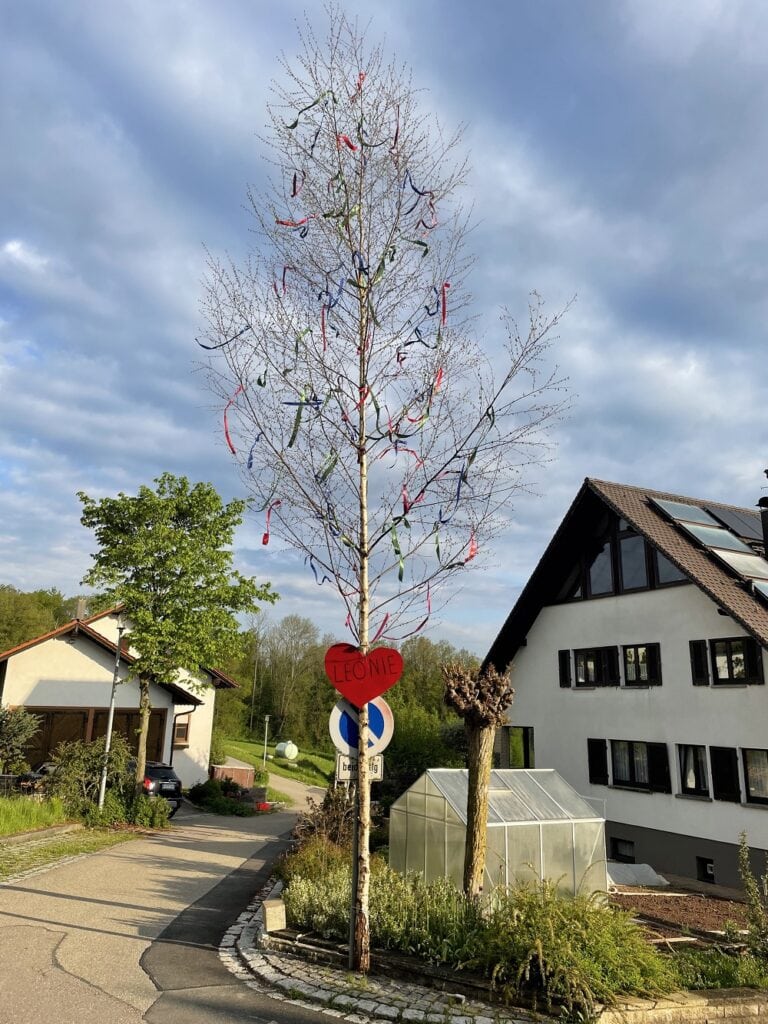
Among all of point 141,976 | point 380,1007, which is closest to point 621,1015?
point 380,1007

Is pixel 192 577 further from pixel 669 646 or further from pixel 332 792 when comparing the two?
pixel 669 646

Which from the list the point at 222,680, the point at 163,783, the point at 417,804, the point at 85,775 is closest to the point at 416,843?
the point at 417,804

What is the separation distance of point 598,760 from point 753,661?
19.3 ft

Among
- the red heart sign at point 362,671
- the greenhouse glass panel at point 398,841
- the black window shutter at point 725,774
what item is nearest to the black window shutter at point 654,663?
the black window shutter at point 725,774

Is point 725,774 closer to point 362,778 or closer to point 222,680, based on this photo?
point 362,778

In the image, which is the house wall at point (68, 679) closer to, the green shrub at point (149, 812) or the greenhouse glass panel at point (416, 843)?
the green shrub at point (149, 812)

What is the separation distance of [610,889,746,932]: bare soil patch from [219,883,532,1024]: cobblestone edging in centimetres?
458

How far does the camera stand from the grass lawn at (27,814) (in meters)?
16.9

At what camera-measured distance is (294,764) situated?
2179 inches

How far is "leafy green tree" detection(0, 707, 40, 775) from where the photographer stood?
23750 millimetres

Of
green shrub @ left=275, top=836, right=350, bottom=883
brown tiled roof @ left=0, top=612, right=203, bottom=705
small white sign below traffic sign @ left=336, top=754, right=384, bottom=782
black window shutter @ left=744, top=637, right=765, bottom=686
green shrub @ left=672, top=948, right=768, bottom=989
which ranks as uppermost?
brown tiled roof @ left=0, top=612, right=203, bottom=705

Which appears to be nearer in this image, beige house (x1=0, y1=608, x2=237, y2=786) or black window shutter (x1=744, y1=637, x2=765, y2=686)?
black window shutter (x1=744, y1=637, x2=765, y2=686)

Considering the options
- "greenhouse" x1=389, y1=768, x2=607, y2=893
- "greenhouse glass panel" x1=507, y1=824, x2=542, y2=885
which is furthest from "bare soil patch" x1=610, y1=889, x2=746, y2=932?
"greenhouse glass panel" x1=507, y1=824, x2=542, y2=885

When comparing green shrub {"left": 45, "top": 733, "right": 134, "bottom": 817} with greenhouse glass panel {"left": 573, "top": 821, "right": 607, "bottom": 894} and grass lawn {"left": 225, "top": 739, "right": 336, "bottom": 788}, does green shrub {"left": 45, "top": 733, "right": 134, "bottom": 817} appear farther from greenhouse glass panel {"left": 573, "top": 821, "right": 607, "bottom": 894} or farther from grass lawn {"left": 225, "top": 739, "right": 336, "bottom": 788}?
grass lawn {"left": 225, "top": 739, "right": 336, "bottom": 788}
